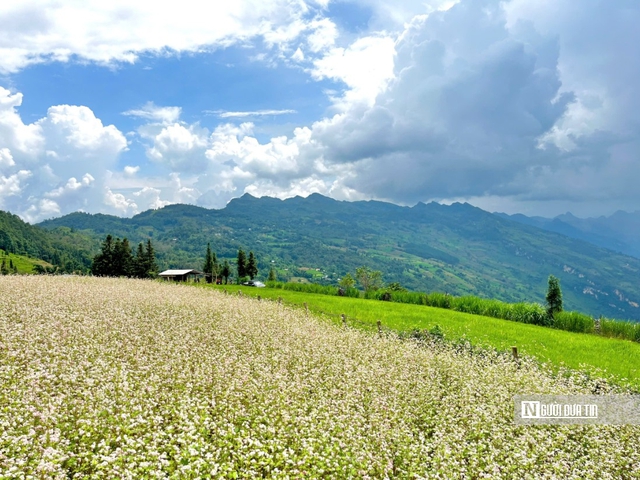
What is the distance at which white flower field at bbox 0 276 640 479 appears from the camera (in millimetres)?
6508

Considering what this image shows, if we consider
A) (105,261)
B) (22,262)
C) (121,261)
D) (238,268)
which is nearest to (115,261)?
(121,261)

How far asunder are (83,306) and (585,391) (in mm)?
20934

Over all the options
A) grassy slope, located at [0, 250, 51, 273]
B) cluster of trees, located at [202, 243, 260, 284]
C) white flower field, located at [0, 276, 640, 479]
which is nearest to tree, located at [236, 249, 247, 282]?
cluster of trees, located at [202, 243, 260, 284]

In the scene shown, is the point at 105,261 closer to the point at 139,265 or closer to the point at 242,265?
the point at 139,265

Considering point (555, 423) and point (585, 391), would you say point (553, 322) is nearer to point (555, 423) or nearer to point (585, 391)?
point (585, 391)

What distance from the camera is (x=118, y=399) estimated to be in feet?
26.8

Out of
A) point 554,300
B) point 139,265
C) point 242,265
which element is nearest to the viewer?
point 554,300

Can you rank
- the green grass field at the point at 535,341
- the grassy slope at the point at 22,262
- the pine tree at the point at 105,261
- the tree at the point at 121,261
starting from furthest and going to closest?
1. the grassy slope at the point at 22,262
2. the tree at the point at 121,261
3. the pine tree at the point at 105,261
4. the green grass field at the point at 535,341

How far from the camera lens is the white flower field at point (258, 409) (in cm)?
651

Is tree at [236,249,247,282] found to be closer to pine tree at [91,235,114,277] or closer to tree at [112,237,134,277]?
tree at [112,237,134,277]

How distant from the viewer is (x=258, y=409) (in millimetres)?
8711

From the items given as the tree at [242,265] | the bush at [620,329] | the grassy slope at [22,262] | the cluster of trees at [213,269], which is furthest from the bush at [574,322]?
the grassy slope at [22,262]

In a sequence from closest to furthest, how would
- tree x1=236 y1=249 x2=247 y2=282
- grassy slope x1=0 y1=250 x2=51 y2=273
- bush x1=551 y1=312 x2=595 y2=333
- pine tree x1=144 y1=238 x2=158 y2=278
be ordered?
bush x1=551 y1=312 x2=595 y2=333 → pine tree x1=144 y1=238 x2=158 y2=278 → tree x1=236 y1=249 x2=247 y2=282 → grassy slope x1=0 y1=250 x2=51 y2=273

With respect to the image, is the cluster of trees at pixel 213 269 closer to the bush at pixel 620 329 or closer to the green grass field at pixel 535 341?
the green grass field at pixel 535 341
